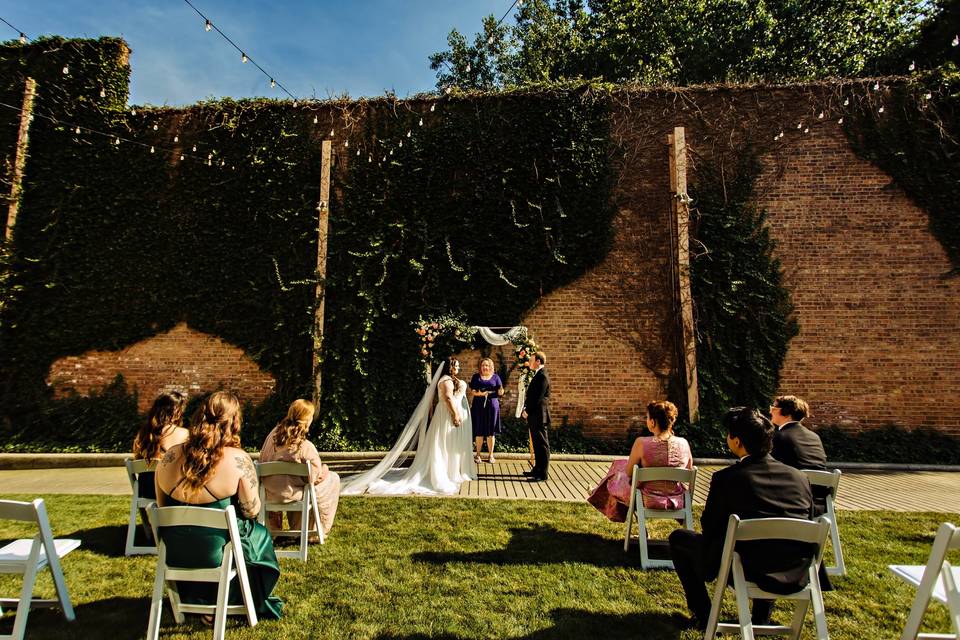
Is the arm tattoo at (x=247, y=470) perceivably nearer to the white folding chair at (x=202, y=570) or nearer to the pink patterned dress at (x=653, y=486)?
the white folding chair at (x=202, y=570)

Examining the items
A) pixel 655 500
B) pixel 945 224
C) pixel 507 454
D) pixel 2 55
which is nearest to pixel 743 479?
pixel 655 500

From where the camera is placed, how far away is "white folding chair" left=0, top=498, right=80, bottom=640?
2795mm

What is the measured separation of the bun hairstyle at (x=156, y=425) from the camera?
14.1 ft

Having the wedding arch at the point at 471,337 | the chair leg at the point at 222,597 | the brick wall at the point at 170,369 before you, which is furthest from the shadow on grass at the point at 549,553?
the brick wall at the point at 170,369

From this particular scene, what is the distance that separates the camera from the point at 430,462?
7.18 m

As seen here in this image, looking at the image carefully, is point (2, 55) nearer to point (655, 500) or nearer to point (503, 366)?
point (503, 366)

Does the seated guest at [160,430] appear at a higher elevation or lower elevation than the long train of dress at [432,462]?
higher

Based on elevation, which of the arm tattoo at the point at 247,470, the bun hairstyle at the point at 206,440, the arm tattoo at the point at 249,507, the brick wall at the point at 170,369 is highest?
the brick wall at the point at 170,369

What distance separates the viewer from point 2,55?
10.7m

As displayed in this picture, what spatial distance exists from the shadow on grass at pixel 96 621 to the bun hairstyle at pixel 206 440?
95cm

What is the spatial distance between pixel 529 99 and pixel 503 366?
→ 5.26 m

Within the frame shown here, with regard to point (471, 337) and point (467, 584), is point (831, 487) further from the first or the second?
point (471, 337)

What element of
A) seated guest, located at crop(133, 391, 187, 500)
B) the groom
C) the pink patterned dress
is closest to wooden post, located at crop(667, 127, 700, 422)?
the groom

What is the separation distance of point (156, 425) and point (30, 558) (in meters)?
1.50
